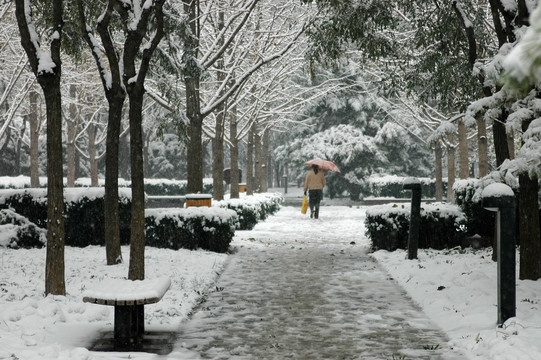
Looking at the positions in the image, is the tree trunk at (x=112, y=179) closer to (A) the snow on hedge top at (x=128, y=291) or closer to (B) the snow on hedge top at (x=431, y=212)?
(A) the snow on hedge top at (x=128, y=291)

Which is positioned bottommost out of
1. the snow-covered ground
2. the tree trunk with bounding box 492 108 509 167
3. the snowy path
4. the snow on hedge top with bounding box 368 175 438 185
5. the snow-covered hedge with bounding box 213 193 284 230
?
the snowy path

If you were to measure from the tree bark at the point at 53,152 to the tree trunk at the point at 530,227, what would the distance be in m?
6.28

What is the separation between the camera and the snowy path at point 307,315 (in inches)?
221

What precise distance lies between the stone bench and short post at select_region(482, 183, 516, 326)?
3570 millimetres

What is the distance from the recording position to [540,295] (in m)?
7.37

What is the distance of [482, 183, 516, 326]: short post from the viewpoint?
19.6ft

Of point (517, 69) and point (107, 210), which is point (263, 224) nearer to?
point (107, 210)

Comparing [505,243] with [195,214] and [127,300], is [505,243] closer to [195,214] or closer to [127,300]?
[127,300]

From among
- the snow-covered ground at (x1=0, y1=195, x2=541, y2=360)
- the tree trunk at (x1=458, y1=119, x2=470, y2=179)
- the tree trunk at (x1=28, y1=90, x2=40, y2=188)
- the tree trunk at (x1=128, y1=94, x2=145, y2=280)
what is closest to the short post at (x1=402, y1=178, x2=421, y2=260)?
the snow-covered ground at (x1=0, y1=195, x2=541, y2=360)

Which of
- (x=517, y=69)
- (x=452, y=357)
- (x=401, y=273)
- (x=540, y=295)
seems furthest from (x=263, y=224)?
(x=517, y=69)

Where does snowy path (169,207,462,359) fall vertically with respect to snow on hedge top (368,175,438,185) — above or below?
below

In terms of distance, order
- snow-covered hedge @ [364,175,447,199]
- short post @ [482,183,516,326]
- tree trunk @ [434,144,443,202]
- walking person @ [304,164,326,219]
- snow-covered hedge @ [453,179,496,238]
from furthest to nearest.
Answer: snow-covered hedge @ [364,175,447,199]
tree trunk @ [434,144,443,202]
walking person @ [304,164,326,219]
snow-covered hedge @ [453,179,496,238]
short post @ [482,183,516,326]

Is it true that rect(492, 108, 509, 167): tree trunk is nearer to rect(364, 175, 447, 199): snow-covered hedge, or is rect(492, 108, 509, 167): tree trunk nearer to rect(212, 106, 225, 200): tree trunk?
rect(212, 106, 225, 200): tree trunk

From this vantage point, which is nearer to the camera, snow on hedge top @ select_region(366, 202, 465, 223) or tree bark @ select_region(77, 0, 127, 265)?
tree bark @ select_region(77, 0, 127, 265)
